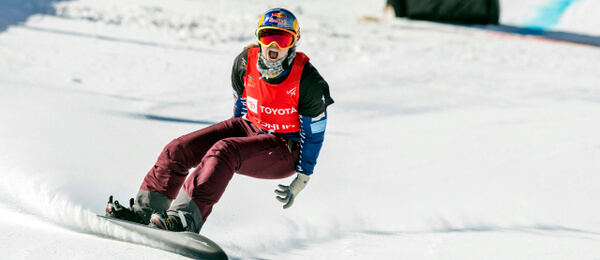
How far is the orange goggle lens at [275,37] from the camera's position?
3.71 m

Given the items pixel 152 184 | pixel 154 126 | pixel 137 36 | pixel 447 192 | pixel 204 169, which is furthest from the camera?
pixel 137 36

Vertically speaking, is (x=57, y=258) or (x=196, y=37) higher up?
(x=57, y=258)

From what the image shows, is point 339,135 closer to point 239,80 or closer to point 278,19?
point 239,80

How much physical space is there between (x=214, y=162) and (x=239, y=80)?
77cm

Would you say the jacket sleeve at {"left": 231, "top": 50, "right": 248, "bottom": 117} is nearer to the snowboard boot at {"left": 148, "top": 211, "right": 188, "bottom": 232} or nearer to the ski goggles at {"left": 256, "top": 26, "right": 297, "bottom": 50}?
the ski goggles at {"left": 256, "top": 26, "right": 297, "bottom": 50}

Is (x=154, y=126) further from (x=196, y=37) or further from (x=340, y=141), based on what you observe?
(x=196, y=37)

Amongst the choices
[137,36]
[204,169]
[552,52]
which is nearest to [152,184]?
Result: [204,169]

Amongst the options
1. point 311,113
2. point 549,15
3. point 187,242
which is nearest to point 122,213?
point 187,242

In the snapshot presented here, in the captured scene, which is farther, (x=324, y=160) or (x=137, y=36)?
(x=137, y=36)

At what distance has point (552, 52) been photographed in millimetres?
12070

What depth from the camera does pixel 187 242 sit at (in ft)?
10.6

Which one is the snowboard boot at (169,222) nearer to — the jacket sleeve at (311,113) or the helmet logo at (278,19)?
the jacket sleeve at (311,113)

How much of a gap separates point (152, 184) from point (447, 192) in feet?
8.82

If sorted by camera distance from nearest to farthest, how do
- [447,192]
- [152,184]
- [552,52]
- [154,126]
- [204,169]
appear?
1. [204,169]
2. [152,184]
3. [447,192]
4. [154,126]
5. [552,52]
